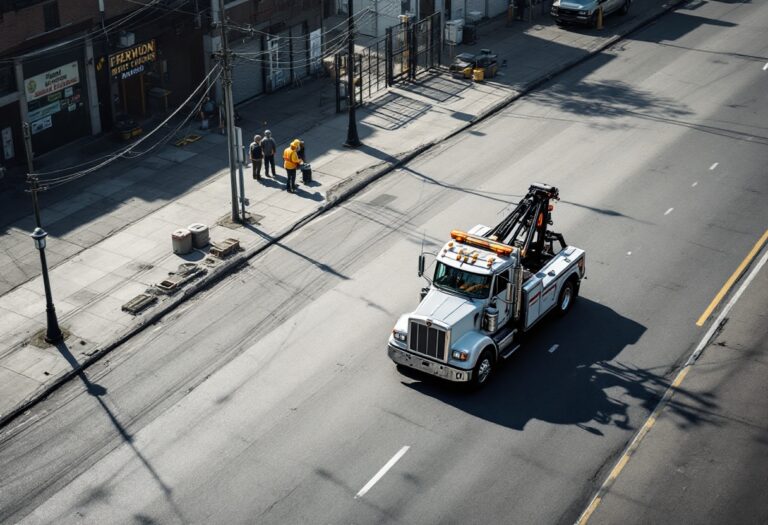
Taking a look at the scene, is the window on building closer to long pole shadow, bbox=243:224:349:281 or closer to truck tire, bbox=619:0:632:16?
long pole shadow, bbox=243:224:349:281

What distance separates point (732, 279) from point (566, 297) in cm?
589

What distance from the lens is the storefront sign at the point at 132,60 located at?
4209 centimetres

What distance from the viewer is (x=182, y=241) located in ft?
110

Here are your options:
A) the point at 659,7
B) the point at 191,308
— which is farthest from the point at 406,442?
the point at 659,7

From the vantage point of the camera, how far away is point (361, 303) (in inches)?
1209

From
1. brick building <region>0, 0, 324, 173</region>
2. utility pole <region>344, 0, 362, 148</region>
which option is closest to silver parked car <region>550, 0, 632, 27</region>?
brick building <region>0, 0, 324, 173</region>

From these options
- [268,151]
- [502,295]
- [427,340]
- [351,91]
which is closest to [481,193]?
[351,91]

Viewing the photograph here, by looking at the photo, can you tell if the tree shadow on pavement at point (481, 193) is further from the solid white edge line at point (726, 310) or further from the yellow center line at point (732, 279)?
the solid white edge line at point (726, 310)

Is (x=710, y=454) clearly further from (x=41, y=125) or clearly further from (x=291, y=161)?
(x=41, y=125)

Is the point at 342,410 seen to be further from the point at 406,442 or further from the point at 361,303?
the point at 361,303

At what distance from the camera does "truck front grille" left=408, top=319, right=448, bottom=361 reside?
84.4 ft

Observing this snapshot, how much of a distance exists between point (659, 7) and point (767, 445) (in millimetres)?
40965

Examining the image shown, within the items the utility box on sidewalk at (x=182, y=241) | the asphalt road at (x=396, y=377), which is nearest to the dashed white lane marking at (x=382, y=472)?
the asphalt road at (x=396, y=377)

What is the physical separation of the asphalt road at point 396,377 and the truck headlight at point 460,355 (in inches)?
46.8
